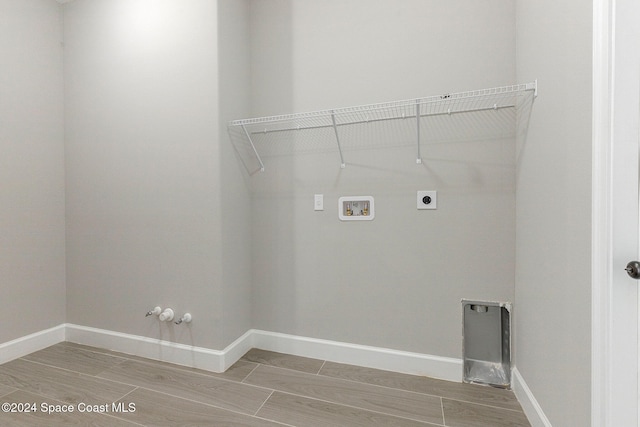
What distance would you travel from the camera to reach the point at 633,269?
805 mm

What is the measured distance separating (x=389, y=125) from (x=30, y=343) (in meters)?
2.78

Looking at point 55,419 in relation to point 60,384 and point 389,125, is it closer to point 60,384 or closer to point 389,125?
point 60,384

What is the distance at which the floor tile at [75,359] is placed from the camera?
182cm

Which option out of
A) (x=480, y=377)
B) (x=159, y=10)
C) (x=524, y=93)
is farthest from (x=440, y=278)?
(x=159, y=10)

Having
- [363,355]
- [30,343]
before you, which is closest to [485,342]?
[363,355]

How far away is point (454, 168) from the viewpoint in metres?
1.65

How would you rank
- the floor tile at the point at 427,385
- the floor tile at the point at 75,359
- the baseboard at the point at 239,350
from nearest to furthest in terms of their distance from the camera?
the floor tile at the point at 427,385 → the baseboard at the point at 239,350 → the floor tile at the point at 75,359

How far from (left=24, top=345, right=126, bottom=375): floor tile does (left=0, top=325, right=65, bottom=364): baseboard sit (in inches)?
1.7

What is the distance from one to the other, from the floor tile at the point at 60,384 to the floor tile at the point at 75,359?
0.18ft

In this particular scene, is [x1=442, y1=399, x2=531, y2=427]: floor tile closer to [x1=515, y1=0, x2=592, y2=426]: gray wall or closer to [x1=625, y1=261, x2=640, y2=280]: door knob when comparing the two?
[x1=515, y1=0, x2=592, y2=426]: gray wall

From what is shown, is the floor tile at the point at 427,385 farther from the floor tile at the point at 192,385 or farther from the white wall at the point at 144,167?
the white wall at the point at 144,167

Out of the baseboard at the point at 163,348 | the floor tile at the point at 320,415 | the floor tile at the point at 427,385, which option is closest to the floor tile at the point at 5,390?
the baseboard at the point at 163,348

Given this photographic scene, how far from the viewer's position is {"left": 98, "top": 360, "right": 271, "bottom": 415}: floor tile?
4.93 feet

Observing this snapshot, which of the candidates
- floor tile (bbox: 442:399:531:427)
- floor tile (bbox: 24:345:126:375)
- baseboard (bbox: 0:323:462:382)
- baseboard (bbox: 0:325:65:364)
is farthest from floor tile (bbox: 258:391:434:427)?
baseboard (bbox: 0:325:65:364)
